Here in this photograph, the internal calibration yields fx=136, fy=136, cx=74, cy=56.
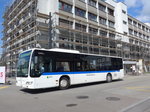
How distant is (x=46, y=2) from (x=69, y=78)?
57.3 feet

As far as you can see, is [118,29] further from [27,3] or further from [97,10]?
[27,3]

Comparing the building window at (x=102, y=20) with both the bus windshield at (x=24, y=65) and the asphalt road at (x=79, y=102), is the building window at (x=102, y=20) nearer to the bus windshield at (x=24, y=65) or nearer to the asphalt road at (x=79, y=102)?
the bus windshield at (x=24, y=65)

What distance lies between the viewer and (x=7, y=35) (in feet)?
114

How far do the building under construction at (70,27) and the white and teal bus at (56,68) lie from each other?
8.14 m

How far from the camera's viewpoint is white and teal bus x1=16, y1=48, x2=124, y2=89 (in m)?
9.10

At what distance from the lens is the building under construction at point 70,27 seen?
2202 cm

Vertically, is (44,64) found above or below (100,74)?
above

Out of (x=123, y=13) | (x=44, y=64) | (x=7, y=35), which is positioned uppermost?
(x=123, y=13)

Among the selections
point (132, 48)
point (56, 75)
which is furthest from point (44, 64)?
point (132, 48)

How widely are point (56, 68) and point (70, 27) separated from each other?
15492mm

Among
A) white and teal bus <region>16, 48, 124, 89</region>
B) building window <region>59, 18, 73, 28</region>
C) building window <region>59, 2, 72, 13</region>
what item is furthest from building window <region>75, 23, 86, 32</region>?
white and teal bus <region>16, 48, 124, 89</region>

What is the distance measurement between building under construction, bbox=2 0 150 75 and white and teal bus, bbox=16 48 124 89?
26.7 feet

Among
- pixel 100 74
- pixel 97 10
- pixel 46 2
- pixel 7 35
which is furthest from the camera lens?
pixel 7 35

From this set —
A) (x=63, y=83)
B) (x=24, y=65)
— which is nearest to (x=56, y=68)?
(x=63, y=83)
